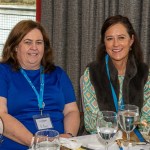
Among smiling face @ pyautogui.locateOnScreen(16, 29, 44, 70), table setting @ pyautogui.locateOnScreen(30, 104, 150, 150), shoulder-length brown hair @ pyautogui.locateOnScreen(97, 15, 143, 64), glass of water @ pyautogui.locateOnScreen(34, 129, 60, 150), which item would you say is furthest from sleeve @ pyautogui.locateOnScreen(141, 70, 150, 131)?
glass of water @ pyautogui.locateOnScreen(34, 129, 60, 150)

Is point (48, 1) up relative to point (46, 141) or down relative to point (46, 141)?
up

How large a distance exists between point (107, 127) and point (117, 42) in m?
1.06

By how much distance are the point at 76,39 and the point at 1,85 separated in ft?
4.35

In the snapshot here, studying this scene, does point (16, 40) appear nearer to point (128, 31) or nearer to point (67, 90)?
point (67, 90)

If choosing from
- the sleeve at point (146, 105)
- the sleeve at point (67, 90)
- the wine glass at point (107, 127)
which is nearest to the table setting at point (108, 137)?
the wine glass at point (107, 127)

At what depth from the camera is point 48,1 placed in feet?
11.2

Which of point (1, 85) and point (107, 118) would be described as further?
point (1, 85)

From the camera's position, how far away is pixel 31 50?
2.27m

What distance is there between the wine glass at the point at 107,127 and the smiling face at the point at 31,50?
94 centimetres

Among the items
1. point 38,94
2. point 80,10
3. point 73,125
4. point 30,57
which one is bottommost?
point 73,125

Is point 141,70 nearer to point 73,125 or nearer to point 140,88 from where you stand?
point 140,88

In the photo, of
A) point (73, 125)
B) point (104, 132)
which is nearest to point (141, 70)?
point (73, 125)

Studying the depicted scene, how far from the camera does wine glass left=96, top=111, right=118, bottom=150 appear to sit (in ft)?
4.53

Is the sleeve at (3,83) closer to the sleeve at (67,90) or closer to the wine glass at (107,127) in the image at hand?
the sleeve at (67,90)
